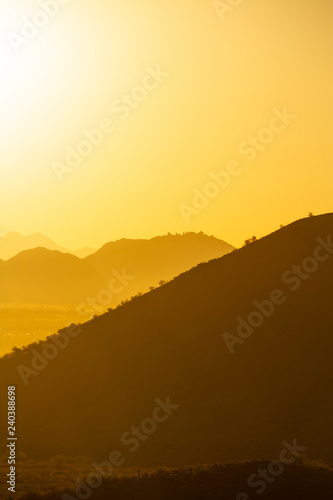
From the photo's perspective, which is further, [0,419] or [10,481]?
[0,419]

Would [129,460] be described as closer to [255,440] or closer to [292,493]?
[255,440]

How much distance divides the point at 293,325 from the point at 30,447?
21341 mm

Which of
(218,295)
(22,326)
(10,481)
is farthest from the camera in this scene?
(22,326)

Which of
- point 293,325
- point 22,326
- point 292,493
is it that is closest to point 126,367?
point 293,325

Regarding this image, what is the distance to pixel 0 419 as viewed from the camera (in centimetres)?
4606

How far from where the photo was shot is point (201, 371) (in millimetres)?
46375

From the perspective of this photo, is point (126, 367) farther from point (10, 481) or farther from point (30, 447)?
point (10, 481)

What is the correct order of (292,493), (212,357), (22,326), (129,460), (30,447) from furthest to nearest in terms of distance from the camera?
(22,326), (212,357), (30,447), (129,460), (292,493)

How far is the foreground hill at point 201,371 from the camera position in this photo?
39281 mm

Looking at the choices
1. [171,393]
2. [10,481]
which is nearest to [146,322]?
[171,393]

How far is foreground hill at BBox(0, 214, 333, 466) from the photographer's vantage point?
1547 inches

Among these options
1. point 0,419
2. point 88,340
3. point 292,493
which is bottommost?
point 292,493

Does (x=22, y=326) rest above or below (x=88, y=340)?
above

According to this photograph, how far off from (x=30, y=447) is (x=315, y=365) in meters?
20.3
